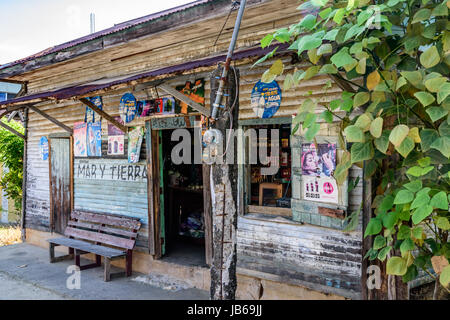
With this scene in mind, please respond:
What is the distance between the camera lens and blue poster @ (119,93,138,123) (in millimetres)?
7500

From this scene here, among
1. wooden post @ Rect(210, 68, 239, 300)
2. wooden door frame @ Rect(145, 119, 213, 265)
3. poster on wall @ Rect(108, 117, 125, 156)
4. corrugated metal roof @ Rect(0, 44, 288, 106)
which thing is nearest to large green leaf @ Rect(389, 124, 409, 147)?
wooden post @ Rect(210, 68, 239, 300)

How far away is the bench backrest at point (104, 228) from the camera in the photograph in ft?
23.9

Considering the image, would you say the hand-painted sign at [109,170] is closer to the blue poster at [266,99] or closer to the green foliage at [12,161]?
the blue poster at [266,99]

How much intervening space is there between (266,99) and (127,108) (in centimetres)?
315

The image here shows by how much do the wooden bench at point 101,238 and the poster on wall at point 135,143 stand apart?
120cm

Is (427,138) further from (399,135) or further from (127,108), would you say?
(127,108)

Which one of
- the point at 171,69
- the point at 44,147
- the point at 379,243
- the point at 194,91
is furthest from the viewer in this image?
the point at 44,147

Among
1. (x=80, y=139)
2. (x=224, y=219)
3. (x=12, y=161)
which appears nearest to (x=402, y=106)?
(x=224, y=219)

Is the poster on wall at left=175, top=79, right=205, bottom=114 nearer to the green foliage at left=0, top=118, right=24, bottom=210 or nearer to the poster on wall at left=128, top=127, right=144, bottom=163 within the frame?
the poster on wall at left=128, top=127, right=144, bottom=163

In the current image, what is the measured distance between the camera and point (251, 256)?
5953mm

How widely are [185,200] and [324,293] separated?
4495mm

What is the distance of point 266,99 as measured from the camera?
5.75 meters

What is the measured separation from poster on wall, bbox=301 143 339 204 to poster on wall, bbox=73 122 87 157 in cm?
525
